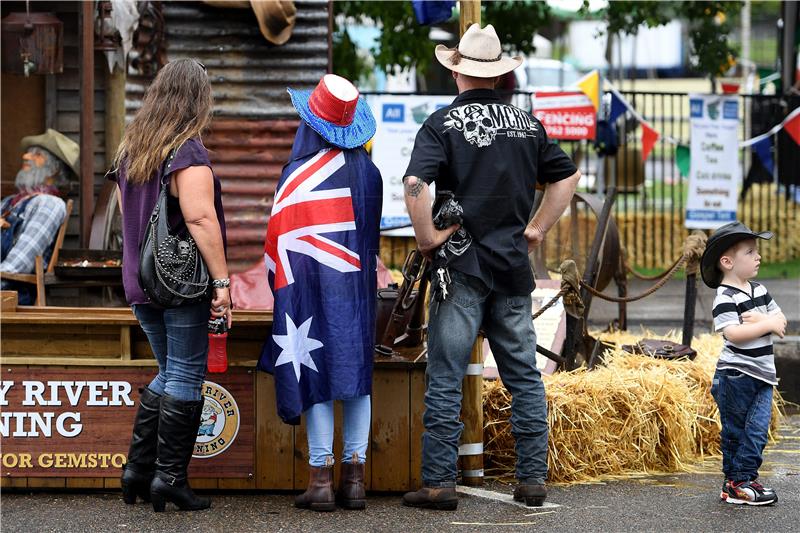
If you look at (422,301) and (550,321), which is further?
(550,321)

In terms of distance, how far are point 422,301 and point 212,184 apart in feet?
4.71

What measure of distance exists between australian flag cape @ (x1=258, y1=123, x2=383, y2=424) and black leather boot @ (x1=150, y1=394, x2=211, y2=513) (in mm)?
380

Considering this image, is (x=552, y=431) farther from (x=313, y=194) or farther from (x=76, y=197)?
(x=76, y=197)

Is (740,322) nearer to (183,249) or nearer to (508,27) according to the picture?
(183,249)

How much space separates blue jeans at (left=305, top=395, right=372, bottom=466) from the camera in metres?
5.33

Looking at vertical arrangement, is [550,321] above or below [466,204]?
below

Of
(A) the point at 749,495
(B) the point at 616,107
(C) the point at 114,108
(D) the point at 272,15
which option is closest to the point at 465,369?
(A) the point at 749,495

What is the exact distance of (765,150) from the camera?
14078 millimetres

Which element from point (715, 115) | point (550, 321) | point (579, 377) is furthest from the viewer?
point (715, 115)

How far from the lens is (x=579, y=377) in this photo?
257 inches

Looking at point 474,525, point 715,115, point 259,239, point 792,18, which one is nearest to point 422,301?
point 474,525

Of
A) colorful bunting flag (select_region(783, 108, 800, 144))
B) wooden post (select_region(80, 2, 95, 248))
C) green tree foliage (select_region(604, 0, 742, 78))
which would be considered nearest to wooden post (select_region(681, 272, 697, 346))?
wooden post (select_region(80, 2, 95, 248))

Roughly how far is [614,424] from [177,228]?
2445mm

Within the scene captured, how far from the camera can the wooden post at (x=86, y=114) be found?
8883 mm
